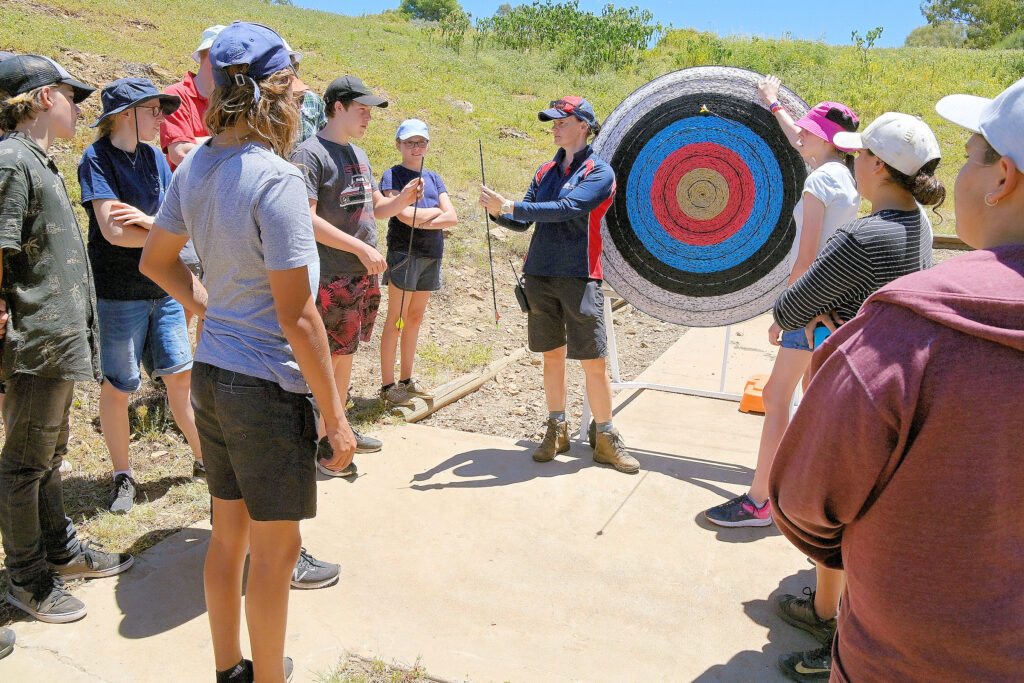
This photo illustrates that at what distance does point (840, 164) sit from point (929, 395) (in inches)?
88.0

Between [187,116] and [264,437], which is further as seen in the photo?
[187,116]

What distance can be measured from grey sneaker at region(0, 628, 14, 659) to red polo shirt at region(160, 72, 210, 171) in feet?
6.68

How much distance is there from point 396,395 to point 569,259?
4.75 ft

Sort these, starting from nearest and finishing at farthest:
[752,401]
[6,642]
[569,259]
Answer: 1. [6,642]
2. [569,259]
3. [752,401]

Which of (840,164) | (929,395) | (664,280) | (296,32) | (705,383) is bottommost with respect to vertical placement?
(705,383)

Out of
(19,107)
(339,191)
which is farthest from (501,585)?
(19,107)

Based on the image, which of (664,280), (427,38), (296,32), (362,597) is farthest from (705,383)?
(427,38)

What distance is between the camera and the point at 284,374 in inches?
75.2

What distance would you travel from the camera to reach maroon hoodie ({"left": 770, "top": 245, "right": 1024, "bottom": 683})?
1.02 metres

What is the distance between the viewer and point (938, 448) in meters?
1.07

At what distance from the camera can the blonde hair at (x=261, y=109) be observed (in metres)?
1.87

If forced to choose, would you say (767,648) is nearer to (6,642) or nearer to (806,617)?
(806,617)

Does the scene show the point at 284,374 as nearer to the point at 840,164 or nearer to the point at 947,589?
the point at 947,589

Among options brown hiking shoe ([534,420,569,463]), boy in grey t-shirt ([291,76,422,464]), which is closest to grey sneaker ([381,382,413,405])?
boy in grey t-shirt ([291,76,422,464])
